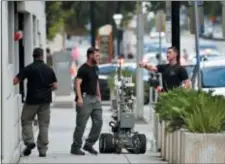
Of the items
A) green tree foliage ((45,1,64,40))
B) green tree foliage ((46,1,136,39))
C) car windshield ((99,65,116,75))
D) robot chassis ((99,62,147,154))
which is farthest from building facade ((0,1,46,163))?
green tree foliage ((46,1,136,39))

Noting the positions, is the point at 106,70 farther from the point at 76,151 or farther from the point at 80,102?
the point at 80,102

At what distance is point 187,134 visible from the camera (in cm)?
1098

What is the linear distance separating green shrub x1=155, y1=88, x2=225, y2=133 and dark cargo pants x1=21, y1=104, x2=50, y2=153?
285 cm

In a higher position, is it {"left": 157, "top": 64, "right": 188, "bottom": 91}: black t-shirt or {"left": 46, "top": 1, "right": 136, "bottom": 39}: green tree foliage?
{"left": 46, "top": 1, "right": 136, "bottom": 39}: green tree foliage

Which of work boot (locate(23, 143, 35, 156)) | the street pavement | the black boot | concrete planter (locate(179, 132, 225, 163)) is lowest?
the street pavement

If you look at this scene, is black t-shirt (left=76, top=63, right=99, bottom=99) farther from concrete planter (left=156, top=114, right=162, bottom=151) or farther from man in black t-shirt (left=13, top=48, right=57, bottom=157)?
concrete planter (left=156, top=114, right=162, bottom=151)

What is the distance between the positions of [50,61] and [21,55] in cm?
1964

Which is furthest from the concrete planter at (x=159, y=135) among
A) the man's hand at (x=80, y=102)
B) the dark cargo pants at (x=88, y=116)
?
the man's hand at (x=80, y=102)

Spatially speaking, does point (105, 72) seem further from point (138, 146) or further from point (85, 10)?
point (85, 10)

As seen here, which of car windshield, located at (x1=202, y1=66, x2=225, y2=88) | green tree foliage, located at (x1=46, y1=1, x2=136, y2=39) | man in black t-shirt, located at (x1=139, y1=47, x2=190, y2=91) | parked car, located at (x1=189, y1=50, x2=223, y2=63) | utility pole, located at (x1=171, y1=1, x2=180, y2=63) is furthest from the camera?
green tree foliage, located at (x1=46, y1=1, x2=136, y2=39)

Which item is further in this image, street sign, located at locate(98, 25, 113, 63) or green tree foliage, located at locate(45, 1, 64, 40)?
street sign, located at locate(98, 25, 113, 63)

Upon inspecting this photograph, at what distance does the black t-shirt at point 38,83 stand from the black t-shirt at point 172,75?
2202mm

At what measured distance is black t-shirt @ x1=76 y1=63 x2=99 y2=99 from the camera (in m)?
14.8

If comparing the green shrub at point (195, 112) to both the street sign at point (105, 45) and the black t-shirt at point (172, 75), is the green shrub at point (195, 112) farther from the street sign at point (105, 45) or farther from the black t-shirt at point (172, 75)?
the street sign at point (105, 45)
